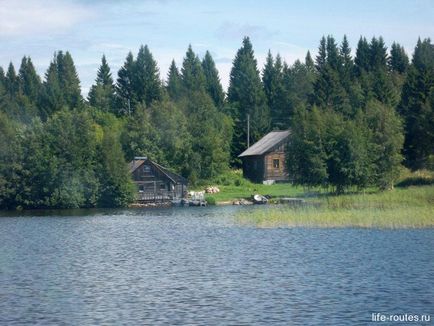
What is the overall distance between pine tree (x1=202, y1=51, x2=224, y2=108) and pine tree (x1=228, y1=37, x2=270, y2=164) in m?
2.58

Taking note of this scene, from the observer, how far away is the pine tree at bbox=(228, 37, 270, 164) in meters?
132

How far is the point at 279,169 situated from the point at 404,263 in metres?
82.5

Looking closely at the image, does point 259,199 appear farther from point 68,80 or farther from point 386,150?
point 68,80

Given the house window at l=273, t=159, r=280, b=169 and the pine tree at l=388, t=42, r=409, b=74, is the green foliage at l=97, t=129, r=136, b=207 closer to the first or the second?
the house window at l=273, t=159, r=280, b=169

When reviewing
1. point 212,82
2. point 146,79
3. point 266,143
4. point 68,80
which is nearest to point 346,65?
point 212,82

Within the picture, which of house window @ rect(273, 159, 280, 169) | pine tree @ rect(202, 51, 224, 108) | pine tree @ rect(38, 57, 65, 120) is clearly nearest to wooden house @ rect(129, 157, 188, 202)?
house window @ rect(273, 159, 280, 169)

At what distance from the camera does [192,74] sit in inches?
6688

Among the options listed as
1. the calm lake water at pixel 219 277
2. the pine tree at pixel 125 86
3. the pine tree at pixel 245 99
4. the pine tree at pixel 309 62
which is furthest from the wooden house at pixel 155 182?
the pine tree at pixel 309 62

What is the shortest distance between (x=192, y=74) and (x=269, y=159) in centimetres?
5788

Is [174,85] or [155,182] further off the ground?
[174,85]

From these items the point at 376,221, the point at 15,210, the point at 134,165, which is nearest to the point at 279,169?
the point at 134,165

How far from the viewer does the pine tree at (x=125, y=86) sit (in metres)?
151

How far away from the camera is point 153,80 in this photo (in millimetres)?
150375

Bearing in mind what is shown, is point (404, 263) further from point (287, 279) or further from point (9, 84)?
point (9, 84)
